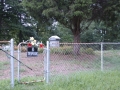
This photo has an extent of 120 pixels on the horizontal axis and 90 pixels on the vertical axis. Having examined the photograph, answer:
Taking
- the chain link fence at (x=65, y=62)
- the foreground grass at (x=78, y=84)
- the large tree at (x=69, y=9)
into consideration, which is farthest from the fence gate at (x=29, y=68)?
the large tree at (x=69, y=9)

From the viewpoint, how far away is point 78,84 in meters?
6.02

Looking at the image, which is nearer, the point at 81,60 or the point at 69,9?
the point at 81,60

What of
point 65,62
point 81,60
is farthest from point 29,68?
point 81,60

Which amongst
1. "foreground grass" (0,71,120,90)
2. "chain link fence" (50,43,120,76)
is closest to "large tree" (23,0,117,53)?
"chain link fence" (50,43,120,76)

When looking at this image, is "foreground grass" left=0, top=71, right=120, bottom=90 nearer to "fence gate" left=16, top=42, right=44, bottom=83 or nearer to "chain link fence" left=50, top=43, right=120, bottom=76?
"fence gate" left=16, top=42, right=44, bottom=83

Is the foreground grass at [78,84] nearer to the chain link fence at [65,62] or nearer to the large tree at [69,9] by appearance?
the chain link fence at [65,62]

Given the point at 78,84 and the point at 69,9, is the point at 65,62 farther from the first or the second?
the point at 78,84

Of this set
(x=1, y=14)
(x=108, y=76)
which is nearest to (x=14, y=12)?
(x=1, y=14)

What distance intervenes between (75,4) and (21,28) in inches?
696

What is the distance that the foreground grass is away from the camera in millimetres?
5633

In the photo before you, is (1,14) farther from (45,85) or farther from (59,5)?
(45,85)

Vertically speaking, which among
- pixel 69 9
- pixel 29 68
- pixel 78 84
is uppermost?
pixel 69 9

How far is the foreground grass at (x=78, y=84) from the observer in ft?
18.5

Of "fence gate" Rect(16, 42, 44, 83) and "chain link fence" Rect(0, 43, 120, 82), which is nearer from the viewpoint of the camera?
"fence gate" Rect(16, 42, 44, 83)
